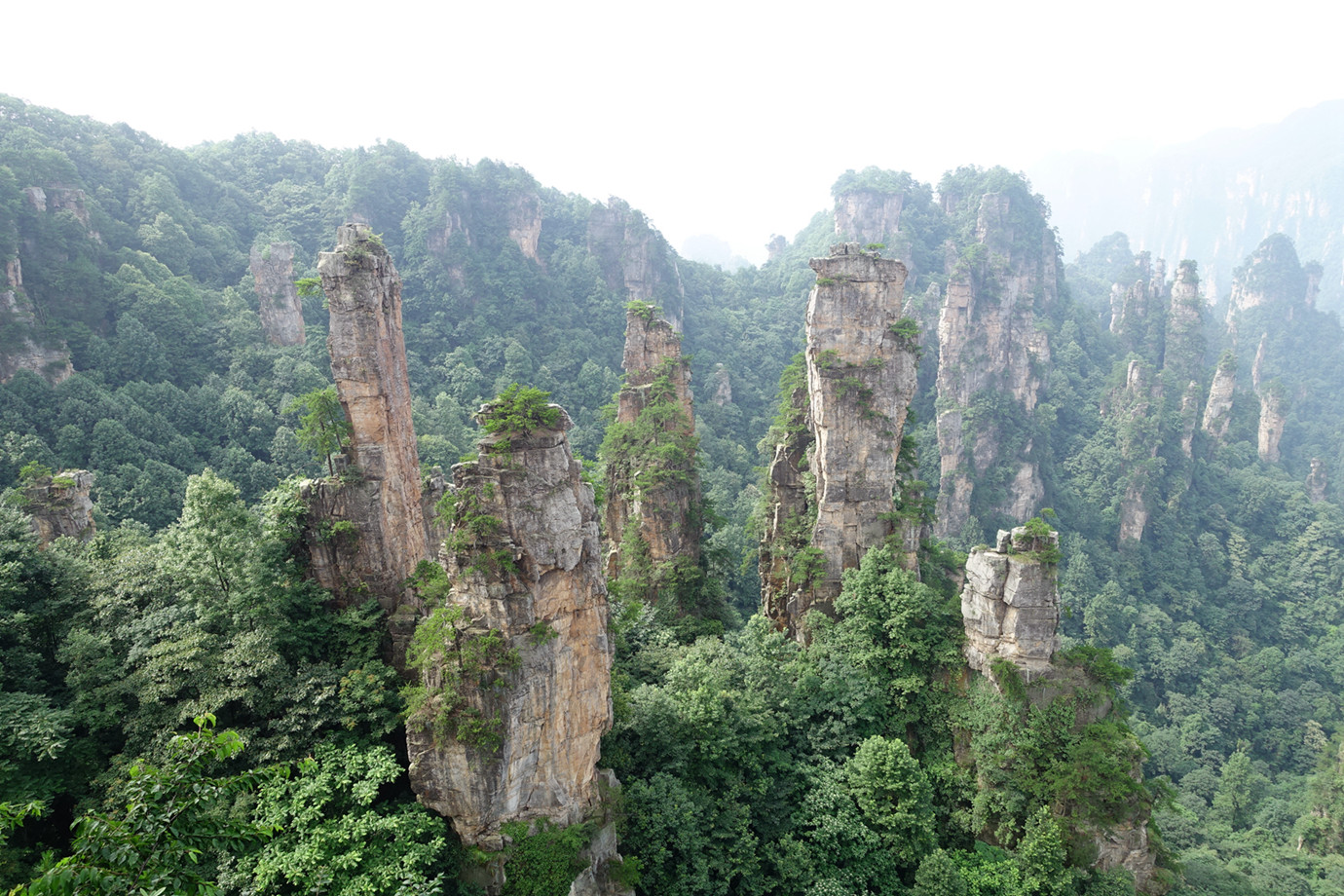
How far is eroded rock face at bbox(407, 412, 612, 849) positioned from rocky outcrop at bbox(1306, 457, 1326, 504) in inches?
3055

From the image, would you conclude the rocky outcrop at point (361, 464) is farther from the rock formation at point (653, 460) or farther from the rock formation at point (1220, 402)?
the rock formation at point (1220, 402)

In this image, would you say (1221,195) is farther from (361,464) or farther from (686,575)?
(361,464)

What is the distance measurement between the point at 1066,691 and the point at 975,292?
193 ft

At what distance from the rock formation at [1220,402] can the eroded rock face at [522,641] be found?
74.5 meters

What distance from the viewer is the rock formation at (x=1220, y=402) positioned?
6506 cm

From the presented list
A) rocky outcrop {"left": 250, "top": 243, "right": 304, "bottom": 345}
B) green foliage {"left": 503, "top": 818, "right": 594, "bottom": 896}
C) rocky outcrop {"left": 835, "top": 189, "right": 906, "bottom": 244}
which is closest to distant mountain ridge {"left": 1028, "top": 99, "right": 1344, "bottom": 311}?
rocky outcrop {"left": 835, "top": 189, "right": 906, "bottom": 244}

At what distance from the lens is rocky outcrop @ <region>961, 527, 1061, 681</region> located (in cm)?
1903

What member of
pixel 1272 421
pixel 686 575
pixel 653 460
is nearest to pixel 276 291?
pixel 653 460

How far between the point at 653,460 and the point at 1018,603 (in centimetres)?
1543

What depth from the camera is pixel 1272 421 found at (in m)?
67.6

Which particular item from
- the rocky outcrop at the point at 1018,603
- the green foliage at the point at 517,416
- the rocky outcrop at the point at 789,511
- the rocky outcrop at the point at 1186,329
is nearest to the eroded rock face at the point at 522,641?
the green foliage at the point at 517,416

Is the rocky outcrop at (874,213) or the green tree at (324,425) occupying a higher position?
the rocky outcrop at (874,213)

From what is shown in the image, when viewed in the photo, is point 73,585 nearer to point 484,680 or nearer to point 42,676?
point 42,676

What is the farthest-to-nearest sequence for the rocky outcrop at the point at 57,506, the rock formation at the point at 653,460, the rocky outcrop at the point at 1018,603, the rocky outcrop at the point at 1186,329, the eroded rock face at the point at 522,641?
the rocky outcrop at the point at 1186,329
the rock formation at the point at 653,460
the rocky outcrop at the point at 57,506
the rocky outcrop at the point at 1018,603
the eroded rock face at the point at 522,641
